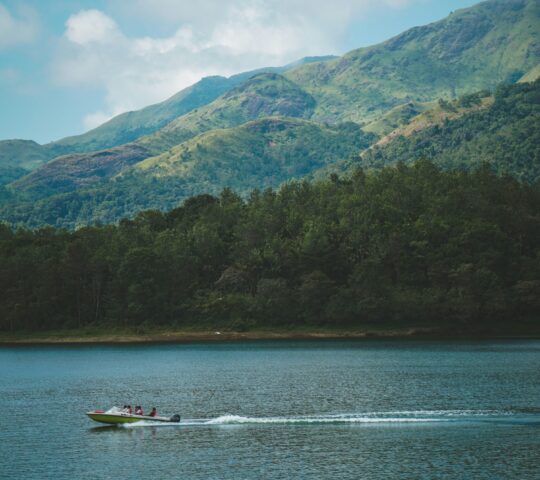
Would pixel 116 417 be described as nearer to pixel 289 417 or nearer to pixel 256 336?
pixel 289 417

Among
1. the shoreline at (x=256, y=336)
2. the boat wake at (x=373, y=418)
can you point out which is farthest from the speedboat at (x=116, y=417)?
the shoreline at (x=256, y=336)

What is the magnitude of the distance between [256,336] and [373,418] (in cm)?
11120

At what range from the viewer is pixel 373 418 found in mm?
82750

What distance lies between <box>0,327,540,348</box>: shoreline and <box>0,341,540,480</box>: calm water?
1213 inches

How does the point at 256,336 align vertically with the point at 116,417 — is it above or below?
above

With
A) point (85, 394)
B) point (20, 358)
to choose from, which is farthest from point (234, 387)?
point (20, 358)

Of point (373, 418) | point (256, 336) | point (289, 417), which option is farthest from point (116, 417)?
point (256, 336)

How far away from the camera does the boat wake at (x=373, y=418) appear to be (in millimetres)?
81188

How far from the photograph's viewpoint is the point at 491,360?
426ft

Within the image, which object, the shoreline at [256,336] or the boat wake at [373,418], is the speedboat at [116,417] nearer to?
the boat wake at [373,418]

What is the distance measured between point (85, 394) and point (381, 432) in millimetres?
49497

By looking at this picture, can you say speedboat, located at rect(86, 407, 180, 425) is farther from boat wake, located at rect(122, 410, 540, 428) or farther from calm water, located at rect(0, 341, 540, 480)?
calm water, located at rect(0, 341, 540, 480)

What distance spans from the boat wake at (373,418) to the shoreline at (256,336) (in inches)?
3703

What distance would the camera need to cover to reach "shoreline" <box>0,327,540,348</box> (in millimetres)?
181000
